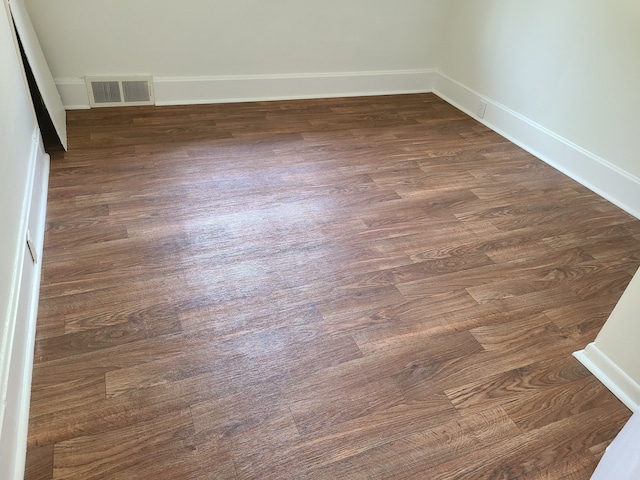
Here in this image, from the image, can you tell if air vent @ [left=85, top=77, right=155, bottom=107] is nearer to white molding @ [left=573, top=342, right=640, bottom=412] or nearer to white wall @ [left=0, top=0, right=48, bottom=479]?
white wall @ [left=0, top=0, right=48, bottom=479]

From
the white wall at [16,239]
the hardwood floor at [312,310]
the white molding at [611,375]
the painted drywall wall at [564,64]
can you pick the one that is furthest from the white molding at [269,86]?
the white molding at [611,375]

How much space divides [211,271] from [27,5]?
2027mm

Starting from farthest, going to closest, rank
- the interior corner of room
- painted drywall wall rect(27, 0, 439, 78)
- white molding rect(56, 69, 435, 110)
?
white molding rect(56, 69, 435, 110) → painted drywall wall rect(27, 0, 439, 78) → the interior corner of room

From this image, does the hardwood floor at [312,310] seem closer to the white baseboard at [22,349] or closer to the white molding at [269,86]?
the white baseboard at [22,349]

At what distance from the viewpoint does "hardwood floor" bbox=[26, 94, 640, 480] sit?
4.55 feet

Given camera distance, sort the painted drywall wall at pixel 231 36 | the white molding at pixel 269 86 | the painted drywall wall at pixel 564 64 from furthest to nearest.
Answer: the white molding at pixel 269 86 → the painted drywall wall at pixel 231 36 → the painted drywall wall at pixel 564 64

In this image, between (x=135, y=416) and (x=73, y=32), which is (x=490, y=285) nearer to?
(x=135, y=416)

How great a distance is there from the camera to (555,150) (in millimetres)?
3059

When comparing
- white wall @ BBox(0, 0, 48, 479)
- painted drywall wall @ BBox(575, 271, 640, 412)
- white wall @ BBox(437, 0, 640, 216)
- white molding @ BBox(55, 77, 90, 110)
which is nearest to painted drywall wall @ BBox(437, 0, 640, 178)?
white wall @ BBox(437, 0, 640, 216)

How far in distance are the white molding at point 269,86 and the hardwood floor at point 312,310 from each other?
12.8 inches

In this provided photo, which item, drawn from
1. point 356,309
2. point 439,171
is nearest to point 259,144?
point 439,171

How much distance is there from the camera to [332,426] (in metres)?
1.44

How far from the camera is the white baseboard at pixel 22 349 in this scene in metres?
1.21

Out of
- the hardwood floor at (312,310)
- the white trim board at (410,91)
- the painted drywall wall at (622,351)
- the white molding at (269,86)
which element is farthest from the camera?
the white molding at (269,86)
